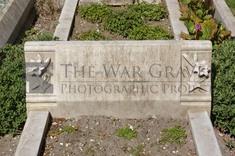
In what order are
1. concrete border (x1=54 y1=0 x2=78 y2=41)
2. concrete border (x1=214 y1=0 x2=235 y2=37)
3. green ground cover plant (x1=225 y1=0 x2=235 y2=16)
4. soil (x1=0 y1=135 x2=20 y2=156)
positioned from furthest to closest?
green ground cover plant (x1=225 y1=0 x2=235 y2=16), concrete border (x1=214 y1=0 x2=235 y2=37), concrete border (x1=54 y1=0 x2=78 y2=41), soil (x1=0 y1=135 x2=20 y2=156)

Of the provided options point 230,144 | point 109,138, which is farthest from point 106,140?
point 230,144

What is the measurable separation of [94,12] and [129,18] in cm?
76

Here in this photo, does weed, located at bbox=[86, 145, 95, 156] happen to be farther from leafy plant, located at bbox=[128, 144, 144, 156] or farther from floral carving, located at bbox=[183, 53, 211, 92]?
floral carving, located at bbox=[183, 53, 211, 92]

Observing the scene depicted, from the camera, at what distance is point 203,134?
5.65 m

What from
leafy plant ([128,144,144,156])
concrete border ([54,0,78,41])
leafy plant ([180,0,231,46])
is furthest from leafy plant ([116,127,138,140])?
concrete border ([54,0,78,41])

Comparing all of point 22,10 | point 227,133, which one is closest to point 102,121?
point 227,133

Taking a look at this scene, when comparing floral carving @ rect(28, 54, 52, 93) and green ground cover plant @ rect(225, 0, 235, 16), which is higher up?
floral carving @ rect(28, 54, 52, 93)

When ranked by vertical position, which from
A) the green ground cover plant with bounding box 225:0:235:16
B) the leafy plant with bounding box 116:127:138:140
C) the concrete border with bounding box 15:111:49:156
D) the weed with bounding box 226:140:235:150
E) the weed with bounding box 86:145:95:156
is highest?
the concrete border with bounding box 15:111:49:156

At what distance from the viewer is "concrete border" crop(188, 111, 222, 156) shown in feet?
Result: 17.6

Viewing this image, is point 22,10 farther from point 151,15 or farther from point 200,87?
point 200,87

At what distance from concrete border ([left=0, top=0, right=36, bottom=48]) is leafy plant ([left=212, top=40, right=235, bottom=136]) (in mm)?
3330

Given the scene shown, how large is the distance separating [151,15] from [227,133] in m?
3.39

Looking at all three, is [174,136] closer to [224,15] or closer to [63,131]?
[63,131]

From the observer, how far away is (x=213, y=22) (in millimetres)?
7312
